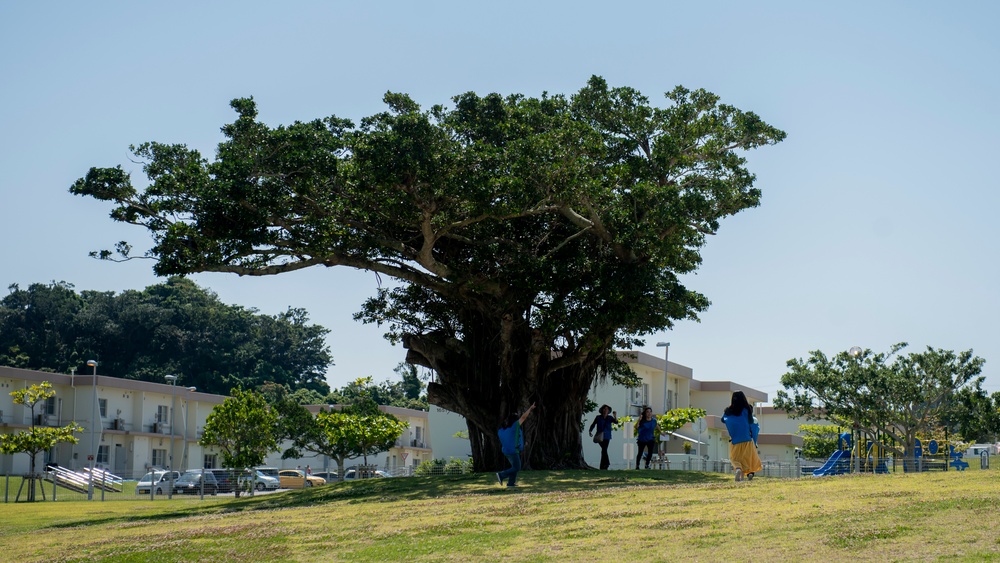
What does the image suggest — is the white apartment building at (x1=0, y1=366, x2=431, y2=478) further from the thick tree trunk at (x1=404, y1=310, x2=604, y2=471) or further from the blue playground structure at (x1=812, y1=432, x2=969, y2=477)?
the blue playground structure at (x1=812, y1=432, x2=969, y2=477)

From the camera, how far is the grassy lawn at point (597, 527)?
34.9 ft

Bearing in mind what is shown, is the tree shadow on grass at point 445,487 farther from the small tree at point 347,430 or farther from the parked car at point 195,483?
the small tree at point 347,430

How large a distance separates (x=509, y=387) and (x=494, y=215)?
5444 mm

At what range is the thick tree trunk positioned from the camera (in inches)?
1075

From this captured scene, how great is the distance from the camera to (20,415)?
57.0 m

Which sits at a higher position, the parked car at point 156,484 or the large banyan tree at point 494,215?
the large banyan tree at point 494,215

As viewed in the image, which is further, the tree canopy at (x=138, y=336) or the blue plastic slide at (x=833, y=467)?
the tree canopy at (x=138, y=336)

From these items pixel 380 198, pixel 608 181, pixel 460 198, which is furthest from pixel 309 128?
pixel 608 181

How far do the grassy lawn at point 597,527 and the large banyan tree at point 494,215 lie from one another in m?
6.74

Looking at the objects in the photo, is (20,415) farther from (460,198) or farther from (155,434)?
(460,198)

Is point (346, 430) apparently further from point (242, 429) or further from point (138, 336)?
point (138, 336)

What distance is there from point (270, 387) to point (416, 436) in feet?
64.6

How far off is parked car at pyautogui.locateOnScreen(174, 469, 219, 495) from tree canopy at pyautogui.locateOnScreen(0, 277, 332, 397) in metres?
47.0

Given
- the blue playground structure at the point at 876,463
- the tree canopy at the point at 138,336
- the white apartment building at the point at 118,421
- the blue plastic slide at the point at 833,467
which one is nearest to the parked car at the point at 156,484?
the white apartment building at the point at 118,421
